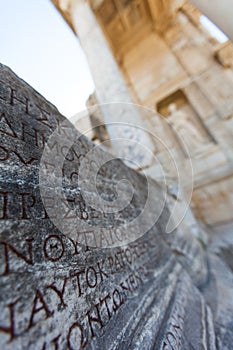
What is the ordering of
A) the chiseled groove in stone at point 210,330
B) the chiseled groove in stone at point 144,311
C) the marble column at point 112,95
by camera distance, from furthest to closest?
the marble column at point 112,95, the chiseled groove in stone at point 210,330, the chiseled groove in stone at point 144,311

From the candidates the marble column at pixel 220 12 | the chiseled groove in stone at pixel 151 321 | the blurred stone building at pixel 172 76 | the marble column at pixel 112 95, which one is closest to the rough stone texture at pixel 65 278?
the chiseled groove in stone at pixel 151 321

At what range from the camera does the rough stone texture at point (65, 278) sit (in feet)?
1.46

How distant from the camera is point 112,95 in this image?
A: 319 centimetres

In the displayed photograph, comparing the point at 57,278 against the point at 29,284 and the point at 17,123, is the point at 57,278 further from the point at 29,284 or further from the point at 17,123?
the point at 17,123

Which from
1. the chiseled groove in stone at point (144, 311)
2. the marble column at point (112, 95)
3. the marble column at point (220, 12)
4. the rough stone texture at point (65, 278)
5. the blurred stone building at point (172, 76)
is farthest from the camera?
the blurred stone building at point (172, 76)

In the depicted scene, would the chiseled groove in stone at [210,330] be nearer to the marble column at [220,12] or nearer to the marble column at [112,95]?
the marble column at [112,95]

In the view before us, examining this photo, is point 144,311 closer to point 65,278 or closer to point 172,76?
point 65,278

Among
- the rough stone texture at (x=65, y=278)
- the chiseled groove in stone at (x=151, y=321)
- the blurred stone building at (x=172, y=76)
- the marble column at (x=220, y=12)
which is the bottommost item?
the chiseled groove in stone at (x=151, y=321)

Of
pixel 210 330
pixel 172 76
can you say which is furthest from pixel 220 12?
→ pixel 172 76

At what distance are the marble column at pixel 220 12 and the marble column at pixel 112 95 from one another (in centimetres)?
157

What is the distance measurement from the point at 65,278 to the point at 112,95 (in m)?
3.21

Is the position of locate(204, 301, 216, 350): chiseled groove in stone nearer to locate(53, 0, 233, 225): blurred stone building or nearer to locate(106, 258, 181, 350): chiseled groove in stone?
locate(106, 258, 181, 350): chiseled groove in stone

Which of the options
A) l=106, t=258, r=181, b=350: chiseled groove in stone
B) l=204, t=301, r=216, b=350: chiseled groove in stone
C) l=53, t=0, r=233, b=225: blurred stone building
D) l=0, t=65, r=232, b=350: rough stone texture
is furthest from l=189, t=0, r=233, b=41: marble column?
l=204, t=301, r=216, b=350: chiseled groove in stone

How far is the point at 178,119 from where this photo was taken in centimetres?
460
